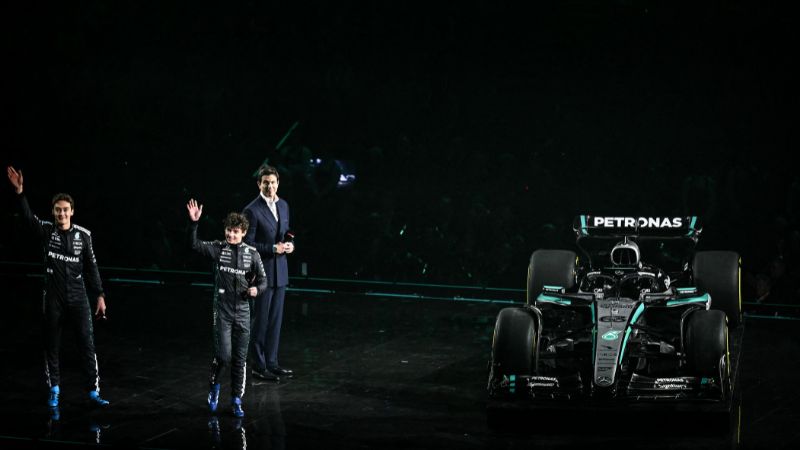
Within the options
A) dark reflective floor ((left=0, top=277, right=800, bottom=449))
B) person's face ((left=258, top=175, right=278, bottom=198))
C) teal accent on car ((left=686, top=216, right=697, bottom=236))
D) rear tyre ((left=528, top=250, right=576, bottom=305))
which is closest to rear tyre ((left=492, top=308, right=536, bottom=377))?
dark reflective floor ((left=0, top=277, right=800, bottom=449))

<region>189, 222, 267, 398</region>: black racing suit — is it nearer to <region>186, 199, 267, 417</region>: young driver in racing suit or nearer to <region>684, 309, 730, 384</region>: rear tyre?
<region>186, 199, 267, 417</region>: young driver in racing suit

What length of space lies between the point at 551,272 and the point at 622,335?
1919mm

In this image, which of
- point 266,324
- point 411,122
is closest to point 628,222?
point 266,324

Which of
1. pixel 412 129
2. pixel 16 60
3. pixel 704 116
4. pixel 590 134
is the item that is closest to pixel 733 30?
pixel 704 116

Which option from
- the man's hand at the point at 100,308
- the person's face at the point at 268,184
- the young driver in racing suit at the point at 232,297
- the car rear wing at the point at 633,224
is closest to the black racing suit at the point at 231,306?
the young driver in racing suit at the point at 232,297

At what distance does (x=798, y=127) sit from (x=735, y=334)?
15.9 feet

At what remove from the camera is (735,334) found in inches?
411

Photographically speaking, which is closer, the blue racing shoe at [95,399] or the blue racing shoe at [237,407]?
the blue racing shoe at [237,407]

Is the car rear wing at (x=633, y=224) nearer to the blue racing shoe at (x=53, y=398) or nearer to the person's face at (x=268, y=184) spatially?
the person's face at (x=268, y=184)

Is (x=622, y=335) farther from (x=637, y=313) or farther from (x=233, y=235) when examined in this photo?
(x=233, y=235)

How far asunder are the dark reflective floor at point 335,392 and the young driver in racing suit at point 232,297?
36cm

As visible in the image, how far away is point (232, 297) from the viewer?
7.85 metres

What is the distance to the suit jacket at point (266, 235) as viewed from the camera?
9047 millimetres

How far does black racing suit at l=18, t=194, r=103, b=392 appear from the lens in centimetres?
801
